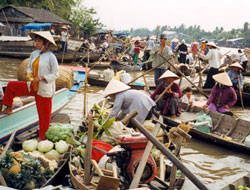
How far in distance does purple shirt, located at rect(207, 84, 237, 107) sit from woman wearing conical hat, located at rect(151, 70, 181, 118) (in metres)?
0.87

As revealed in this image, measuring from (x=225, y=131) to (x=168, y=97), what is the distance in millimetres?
1432

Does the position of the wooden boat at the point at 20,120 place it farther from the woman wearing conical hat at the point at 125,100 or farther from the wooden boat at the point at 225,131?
the wooden boat at the point at 225,131

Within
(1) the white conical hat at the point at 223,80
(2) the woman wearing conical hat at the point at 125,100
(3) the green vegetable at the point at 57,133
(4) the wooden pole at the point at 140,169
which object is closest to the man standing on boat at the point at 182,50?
(1) the white conical hat at the point at 223,80

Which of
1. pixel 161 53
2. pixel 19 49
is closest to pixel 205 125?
pixel 161 53

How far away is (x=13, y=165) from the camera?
3.72 m

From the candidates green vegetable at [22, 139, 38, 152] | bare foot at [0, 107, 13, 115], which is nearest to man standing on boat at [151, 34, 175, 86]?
bare foot at [0, 107, 13, 115]

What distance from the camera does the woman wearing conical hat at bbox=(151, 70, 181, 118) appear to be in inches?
263

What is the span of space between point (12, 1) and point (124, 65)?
15.7 meters

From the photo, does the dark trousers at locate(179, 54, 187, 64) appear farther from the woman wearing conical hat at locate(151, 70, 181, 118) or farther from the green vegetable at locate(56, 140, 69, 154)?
the green vegetable at locate(56, 140, 69, 154)

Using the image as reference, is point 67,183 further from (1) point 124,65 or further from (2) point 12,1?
(2) point 12,1

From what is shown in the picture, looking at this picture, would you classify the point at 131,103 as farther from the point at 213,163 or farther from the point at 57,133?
the point at 213,163

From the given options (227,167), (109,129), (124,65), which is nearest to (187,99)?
(227,167)

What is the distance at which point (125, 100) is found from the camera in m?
4.95

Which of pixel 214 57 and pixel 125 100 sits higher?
pixel 214 57
